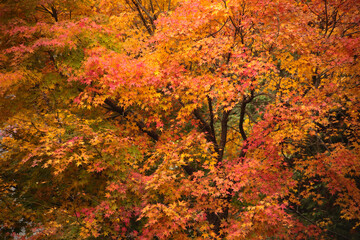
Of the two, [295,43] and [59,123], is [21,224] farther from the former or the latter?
[295,43]

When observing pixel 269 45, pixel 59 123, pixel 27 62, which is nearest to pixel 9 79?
pixel 27 62

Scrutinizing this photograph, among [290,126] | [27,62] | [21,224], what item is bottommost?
[21,224]

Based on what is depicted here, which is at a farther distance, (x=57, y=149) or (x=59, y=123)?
(x=59, y=123)

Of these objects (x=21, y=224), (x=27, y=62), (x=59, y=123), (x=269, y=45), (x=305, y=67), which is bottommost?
(x=21, y=224)

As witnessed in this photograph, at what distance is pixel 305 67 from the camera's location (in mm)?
8812

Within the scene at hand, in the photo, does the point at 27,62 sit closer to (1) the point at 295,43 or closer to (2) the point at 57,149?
(2) the point at 57,149

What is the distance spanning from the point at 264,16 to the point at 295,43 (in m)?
1.21

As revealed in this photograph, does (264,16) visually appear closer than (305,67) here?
Yes

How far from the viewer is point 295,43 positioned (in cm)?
791

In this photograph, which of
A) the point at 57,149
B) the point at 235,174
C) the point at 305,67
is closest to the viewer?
the point at 57,149

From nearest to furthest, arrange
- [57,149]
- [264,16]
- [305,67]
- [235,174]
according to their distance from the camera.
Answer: [57,149] < [235,174] < [264,16] < [305,67]

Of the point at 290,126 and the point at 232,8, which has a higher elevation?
the point at 232,8

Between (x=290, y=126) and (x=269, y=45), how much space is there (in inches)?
97.7

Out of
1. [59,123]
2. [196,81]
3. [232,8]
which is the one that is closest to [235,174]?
[196,81]
